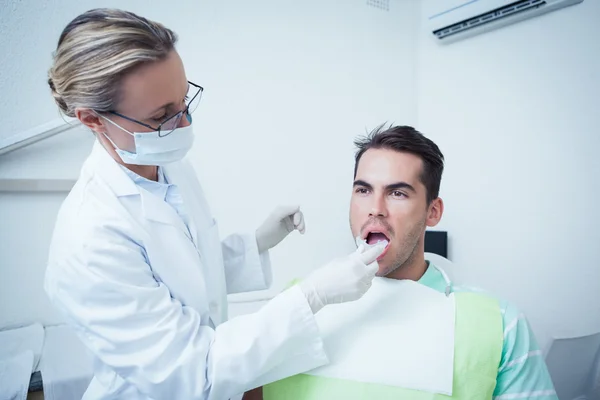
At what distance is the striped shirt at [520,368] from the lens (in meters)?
0.94

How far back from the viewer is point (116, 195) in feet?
3.20

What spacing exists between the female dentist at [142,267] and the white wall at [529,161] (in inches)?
54.2

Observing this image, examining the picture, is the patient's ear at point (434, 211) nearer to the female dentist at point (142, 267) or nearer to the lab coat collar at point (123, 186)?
the female dentist at point (142, 267)

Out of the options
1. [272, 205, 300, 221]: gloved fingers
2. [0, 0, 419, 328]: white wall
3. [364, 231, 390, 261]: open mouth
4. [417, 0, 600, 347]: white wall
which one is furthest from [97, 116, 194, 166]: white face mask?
[417, 0, 600, 347]: white wall

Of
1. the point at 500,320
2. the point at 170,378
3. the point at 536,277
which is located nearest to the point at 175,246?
the point at 170,378

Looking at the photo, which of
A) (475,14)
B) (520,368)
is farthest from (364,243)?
(475,14)

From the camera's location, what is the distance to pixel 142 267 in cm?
90

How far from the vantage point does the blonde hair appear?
0.82 m

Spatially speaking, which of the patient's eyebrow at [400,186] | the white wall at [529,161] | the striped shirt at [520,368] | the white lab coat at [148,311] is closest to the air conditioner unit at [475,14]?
the white wall at [529,161]

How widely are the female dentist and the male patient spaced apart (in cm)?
14

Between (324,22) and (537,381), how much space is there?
78.6 inches

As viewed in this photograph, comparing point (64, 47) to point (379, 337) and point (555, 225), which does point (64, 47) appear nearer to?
point (379, 337)

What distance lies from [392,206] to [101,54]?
0.87 metres

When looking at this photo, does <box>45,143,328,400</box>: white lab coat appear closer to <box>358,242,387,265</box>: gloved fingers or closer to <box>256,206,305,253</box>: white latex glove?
<box>358,242,387,265</box>: gloved fingers
